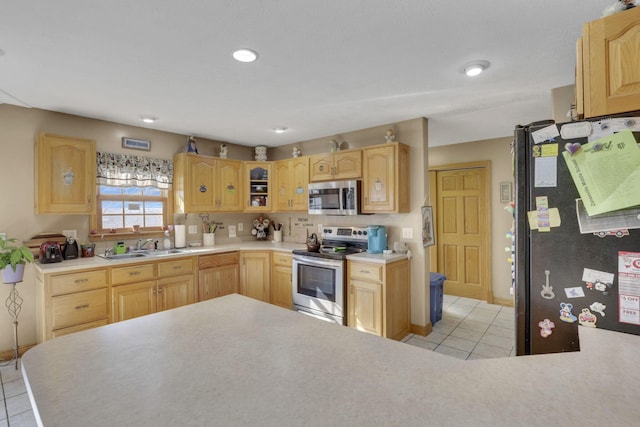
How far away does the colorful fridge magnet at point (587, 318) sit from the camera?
1.28 metres

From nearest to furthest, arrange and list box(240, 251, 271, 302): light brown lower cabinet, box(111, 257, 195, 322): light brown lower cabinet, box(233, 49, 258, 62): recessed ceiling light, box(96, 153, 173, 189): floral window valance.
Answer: box(233, 49, 258, 62): recessed ceiling light, box(111, 257, 195, 322): light brown lower cabinet, box(96, 153, 173, 189): floral window valance, box(240, 251, 271, 302): light brown lower cabinet

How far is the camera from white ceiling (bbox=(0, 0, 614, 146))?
1597 millimetres

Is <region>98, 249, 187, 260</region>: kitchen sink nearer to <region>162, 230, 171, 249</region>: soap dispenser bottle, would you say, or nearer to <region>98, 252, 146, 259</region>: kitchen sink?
<region>98, 252, 146, 259</region>: kitchen sink

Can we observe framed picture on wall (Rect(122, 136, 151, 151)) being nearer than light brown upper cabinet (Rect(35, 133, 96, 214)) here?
No

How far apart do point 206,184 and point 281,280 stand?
1611 millimetres

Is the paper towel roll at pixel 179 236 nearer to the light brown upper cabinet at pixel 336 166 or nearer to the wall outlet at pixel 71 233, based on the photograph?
the wall outlet at pixel 71 233

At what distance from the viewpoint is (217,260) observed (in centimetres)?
387

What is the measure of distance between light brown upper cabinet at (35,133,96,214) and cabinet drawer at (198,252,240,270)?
125 cm

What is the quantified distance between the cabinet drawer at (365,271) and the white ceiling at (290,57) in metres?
1.60

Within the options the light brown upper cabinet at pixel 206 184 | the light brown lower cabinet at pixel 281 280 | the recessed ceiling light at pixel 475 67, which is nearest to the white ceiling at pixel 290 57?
the recessed ceiling light at pixel 475 67

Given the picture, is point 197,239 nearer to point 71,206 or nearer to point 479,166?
point 71,206

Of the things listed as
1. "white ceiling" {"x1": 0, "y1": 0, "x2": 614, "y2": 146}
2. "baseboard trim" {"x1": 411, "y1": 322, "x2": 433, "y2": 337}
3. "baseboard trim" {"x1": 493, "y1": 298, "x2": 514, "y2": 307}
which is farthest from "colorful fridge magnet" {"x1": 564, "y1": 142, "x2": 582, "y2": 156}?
"baseboard trim" {"x1": 493, "y1": 298, "x2": 514, "y2": 307}

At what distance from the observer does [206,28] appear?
1.74 m

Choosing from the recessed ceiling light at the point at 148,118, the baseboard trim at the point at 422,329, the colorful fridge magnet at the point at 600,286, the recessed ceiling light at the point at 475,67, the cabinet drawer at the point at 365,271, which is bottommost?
the baseboard trim at the point at 422,329
